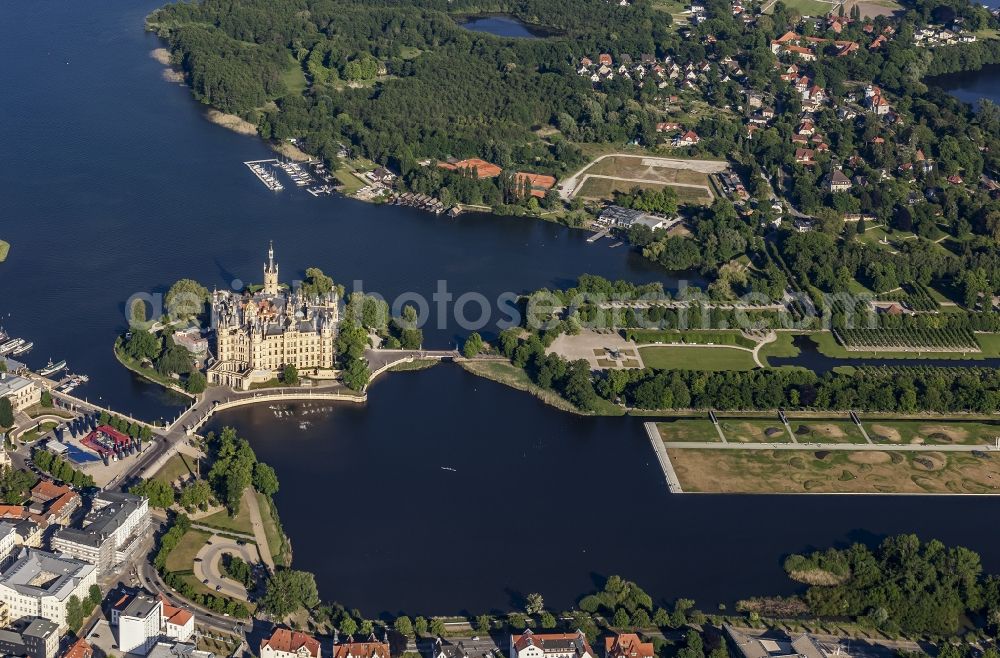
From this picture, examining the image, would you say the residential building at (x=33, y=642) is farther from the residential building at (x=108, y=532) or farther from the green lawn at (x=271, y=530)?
the green lawn at (x=271, y=530)

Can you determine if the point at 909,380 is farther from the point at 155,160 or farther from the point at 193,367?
the point at 155,160

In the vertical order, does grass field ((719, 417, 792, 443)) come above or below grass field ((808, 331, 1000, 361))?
above

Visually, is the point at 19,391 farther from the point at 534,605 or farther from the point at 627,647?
the point at 627,647

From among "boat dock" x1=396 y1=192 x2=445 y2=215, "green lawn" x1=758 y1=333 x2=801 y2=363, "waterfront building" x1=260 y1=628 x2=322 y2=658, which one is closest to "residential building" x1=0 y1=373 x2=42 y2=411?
"waterfront building" x1=260 y1=628 x2=322 y2=658

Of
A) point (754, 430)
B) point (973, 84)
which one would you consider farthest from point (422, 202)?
point (973, 84)

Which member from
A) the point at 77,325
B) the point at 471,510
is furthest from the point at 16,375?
the point at 471,510

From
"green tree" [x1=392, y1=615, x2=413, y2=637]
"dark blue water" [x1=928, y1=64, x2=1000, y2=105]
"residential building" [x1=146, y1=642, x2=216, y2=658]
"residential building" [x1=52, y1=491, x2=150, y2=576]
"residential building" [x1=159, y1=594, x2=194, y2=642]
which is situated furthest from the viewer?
"dark blue water" [x1=928, y1=64, x2=1000, y2=105]

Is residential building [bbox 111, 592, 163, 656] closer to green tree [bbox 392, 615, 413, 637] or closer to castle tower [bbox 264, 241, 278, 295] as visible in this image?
green tree [bbox 392, 615, 413, 637]
